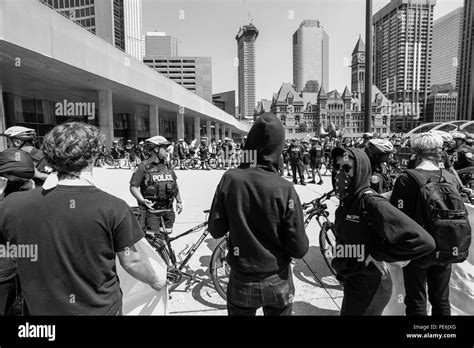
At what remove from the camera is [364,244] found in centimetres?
207

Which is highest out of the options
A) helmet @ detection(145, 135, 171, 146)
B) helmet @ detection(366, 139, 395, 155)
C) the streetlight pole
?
the streetlight pole

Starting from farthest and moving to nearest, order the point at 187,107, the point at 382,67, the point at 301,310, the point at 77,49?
the point at 187,107
the point at 382,67
the point at 77,49
the point at 301,310

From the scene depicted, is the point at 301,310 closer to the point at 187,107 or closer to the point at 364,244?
the point at 364,244

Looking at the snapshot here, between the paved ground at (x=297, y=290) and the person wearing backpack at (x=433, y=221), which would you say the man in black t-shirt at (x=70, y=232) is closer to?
the paved ground at (x=297, y=290)

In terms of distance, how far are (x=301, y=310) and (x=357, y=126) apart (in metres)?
120

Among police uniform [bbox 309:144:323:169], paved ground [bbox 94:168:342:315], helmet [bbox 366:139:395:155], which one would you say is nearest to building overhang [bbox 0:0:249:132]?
paved ground [bbox 94:168:342:315]

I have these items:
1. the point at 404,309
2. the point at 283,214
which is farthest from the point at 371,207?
the point at 404,309

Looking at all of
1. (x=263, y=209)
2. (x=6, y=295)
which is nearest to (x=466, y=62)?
(x=263, y=209)

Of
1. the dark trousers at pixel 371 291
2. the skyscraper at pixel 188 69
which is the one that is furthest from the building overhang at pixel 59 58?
the skyscraper at pixel 188 69

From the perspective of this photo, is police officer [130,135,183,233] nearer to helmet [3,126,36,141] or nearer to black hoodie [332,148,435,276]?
helmet [3,126,36,141]

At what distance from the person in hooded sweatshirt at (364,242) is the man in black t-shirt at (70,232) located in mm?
1559

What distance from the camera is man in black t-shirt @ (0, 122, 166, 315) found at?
146cm

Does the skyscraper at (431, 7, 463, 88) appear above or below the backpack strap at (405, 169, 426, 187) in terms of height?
above

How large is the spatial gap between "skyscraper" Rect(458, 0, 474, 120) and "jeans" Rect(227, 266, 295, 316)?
27.3m
